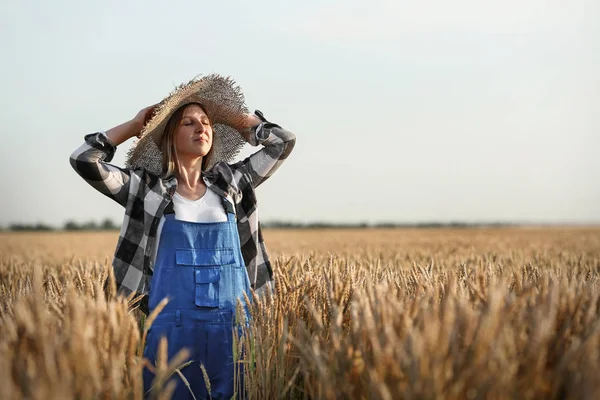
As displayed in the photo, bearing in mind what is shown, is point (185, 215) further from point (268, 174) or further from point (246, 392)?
point (246, 392)

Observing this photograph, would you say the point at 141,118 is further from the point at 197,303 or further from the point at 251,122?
the point at 197,303

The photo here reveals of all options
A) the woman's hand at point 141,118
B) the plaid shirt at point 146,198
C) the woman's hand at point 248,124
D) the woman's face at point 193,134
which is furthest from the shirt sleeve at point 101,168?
the woman's hand at point 248,124

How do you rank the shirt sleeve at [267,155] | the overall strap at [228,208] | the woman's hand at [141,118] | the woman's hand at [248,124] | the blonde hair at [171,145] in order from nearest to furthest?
the overall strap at [228,208], the blonde hair at [171,145], the woman's hand at [141,118], the shirt sleeve at [267,155], the woman's hand at [248,124]

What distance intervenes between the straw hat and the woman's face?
108mm

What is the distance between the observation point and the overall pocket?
295 centimetres

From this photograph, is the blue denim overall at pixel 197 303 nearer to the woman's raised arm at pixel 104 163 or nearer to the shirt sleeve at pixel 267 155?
the woman's raised arm at pixel 104 163

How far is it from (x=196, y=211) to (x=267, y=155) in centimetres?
67

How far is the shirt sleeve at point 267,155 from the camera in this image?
361 centimetres

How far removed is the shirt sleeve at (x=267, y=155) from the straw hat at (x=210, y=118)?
0.81 feet

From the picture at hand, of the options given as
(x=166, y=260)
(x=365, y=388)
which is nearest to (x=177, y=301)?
(x=166, y=260)

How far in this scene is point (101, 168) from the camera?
313 cm

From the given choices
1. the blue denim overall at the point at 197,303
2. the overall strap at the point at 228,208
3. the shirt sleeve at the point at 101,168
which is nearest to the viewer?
the blue denim overall at the point at 197,303

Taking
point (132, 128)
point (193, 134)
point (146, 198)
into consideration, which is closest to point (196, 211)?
point (146, 198)

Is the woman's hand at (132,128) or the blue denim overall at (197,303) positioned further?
the woman's hand at (132,128)
